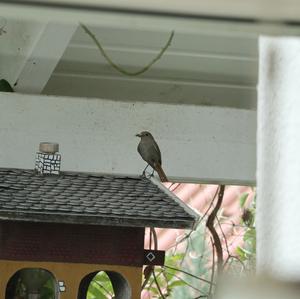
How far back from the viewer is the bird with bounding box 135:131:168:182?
7.82 feet

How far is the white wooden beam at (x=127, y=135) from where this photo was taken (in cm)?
253

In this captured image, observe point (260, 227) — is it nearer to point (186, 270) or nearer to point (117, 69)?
point (117, 69)

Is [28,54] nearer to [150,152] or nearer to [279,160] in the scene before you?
[150,152]

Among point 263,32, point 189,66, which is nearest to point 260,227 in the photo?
point 263,32

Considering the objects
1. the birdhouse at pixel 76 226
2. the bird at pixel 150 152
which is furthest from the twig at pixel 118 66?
the birdhouse at pixel 76 226

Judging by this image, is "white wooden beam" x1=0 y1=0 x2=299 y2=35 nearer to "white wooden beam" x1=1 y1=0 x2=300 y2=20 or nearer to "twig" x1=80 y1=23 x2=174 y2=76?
"white wooden beam" x1=1 y1=0 x2=300 y2=20

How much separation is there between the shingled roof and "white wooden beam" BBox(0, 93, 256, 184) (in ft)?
1.44

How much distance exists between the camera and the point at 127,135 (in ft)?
8.55

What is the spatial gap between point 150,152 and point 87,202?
1.65 feet

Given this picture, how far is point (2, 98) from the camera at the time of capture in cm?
250

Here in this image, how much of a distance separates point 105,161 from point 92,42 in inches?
14.0

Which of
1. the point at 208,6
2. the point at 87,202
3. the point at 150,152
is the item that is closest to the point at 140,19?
the point at 208,6

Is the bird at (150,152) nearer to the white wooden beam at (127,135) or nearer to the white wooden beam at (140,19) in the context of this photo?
the white wooden beam at (127,135)

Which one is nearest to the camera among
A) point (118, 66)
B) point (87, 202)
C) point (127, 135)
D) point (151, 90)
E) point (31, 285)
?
point (87, 202)
